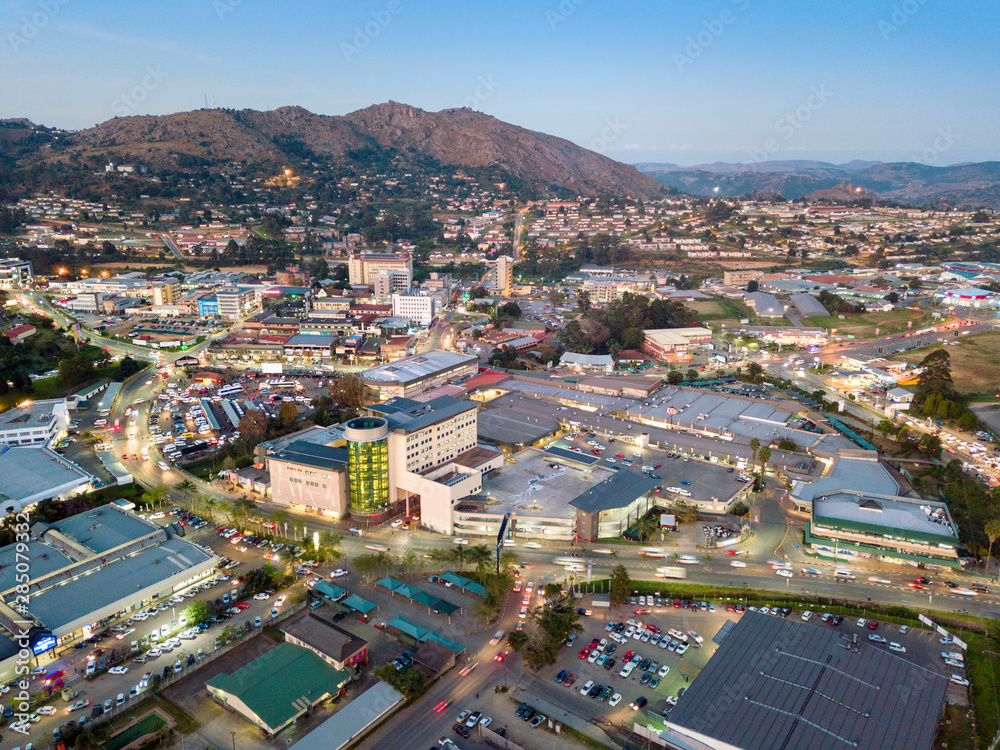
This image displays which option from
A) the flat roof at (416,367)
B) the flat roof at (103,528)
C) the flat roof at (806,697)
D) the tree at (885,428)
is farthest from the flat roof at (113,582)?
the tree at (885,428)

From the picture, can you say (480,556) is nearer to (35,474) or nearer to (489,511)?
(489,511)

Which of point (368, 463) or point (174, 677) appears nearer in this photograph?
point (174, 677)

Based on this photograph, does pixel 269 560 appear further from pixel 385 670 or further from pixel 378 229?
pixel 378 229

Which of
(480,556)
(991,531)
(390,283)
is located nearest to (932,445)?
(991,531)

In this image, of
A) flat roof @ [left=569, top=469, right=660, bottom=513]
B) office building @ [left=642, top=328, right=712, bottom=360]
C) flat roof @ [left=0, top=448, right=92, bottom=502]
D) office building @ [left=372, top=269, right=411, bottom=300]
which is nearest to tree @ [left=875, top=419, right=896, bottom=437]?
flat roof @ [left=569, top=469, right=660, bottom=513]

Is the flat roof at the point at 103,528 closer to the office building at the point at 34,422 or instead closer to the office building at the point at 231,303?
the office building at the point at 34,422

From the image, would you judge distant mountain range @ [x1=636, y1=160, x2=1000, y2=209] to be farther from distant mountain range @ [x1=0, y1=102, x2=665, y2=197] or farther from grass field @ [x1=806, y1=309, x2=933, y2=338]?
grass field @ [x1=806, y1=309, x2=933, y2=338]

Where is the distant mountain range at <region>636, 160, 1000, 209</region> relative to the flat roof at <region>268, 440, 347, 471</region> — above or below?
above

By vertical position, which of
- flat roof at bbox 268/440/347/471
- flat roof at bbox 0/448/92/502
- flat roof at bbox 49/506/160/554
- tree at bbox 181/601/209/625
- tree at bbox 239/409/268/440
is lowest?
tree at bbox 181/601/209/625

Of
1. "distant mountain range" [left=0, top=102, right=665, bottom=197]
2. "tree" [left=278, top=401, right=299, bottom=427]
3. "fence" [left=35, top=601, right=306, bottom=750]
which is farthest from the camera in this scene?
"distant mountain range" [left=0, top=102, right=665, bottom=197]
